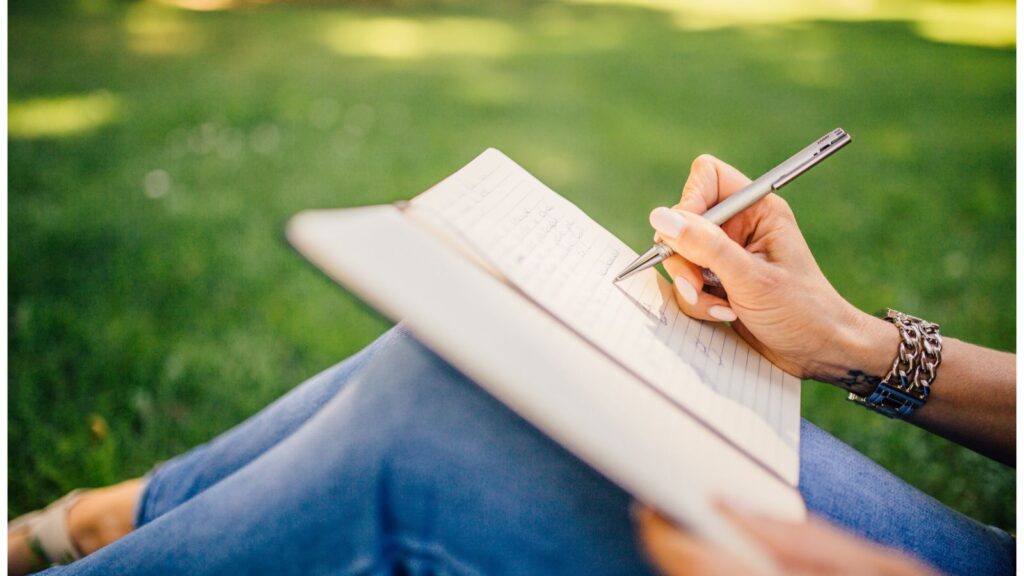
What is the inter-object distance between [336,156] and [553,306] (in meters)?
2.32

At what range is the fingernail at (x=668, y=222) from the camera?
2.85 ft

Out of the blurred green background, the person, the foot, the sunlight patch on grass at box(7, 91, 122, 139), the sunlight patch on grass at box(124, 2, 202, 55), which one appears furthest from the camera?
the sunlight patch on grass at box(124, 2, 202, 55)

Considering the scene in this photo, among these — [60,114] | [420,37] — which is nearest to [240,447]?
[60,114]

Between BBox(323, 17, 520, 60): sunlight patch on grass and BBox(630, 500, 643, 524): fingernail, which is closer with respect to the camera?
BBox(630, 500, 643, 524): fingernail

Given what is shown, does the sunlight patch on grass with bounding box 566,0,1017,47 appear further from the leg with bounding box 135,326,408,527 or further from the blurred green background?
the leg with bounding box 135,326,408,527

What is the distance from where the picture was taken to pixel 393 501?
27.5 inches

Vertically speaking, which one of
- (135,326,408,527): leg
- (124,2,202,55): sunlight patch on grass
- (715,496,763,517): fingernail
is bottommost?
(124,2,202,55): sunlight patch on grass

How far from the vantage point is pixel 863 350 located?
91cm

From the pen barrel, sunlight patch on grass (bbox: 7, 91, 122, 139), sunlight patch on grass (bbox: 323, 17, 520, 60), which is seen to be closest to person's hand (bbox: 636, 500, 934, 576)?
the pen barrel

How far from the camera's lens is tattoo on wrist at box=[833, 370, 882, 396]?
3.03 feet

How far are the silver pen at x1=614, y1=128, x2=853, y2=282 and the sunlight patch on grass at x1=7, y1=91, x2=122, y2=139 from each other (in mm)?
2781

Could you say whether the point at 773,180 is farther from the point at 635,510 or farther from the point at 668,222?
the point at 635,510

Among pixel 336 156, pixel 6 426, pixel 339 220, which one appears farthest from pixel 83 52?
pixel 339 220

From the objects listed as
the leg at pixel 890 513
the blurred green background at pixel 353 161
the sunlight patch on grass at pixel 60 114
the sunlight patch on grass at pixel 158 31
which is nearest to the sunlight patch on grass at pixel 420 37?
the blurred green background at pixel 353 161
